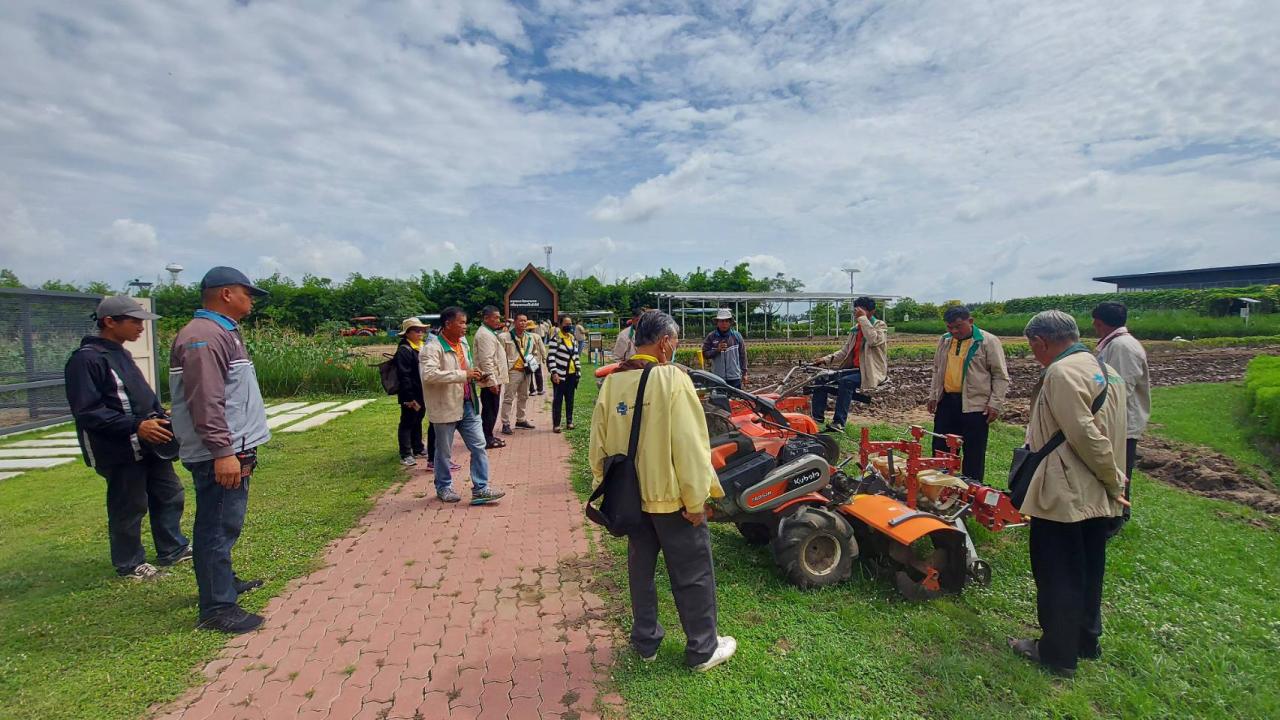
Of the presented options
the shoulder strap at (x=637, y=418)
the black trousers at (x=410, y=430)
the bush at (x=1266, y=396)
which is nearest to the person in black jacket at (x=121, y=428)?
the black trousers at (x=410, y=430)

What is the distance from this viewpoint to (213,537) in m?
3.25

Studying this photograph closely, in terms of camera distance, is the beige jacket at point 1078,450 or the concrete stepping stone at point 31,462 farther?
the concrete stepping stone at point 31,462

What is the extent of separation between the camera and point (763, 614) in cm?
336

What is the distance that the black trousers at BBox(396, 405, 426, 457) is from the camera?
6.86m

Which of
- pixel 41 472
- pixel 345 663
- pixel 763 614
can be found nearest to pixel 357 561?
pixel 345 663

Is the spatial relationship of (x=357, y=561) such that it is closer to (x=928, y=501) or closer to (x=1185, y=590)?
(x=928, y=501)

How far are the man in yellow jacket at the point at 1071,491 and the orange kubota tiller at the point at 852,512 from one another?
61 centimetres

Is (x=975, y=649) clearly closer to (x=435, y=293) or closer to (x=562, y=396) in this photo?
(x=562, y=396)

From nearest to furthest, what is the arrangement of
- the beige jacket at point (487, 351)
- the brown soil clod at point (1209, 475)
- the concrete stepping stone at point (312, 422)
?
the brown soil clod at point (1209, 475) → the beige jacket at point (487, 351) → the concrete stepping stone at point (312, 422)

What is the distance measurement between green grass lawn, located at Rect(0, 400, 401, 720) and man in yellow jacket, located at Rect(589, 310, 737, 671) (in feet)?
7.12

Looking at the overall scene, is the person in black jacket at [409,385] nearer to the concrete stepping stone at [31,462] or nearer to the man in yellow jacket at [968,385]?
the concrete stepping stone at [31,462]

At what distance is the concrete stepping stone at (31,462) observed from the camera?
23.4ft

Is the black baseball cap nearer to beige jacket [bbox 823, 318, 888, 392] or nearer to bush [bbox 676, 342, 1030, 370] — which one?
beige jacket [bbox 823, 318, 888, 392]

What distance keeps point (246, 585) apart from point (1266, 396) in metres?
11.5
